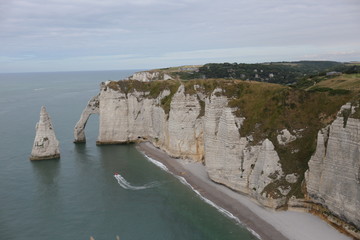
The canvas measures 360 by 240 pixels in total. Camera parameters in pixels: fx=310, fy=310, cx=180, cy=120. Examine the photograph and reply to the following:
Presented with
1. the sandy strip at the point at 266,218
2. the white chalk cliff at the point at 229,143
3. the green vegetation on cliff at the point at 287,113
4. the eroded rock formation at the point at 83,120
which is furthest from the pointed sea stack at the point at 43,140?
the green vegetation on cliff at the point at 287,113

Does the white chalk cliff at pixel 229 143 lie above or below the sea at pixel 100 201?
above

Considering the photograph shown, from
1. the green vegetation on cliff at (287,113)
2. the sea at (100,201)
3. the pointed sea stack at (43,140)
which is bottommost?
the sea at (100,201)

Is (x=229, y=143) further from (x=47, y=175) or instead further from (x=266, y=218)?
(x=47, y=175)

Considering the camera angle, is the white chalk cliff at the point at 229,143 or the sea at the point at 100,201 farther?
the sea at the point at 100,201

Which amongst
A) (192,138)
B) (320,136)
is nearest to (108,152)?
(192,138)

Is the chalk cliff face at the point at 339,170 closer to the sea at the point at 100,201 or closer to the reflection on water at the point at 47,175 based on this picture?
the sea at the point at 100,201

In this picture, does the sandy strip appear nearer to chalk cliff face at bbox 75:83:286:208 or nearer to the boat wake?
chalk cliff face at bbox 75:83:286:208

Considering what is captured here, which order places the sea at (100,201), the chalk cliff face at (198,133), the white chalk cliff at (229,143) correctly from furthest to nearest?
the chalk cliff face at (198,133)
the sea at (100,201)
the white chalk cliff at (229,143)
